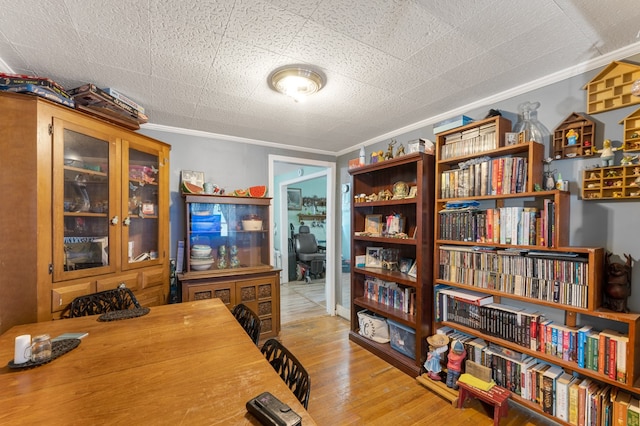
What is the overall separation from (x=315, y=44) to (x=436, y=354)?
92.8 inches

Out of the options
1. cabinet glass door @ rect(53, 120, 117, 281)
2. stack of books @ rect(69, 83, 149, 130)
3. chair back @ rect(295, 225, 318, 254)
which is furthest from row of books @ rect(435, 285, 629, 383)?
chair back @ rect(295, 225, 318, 254)

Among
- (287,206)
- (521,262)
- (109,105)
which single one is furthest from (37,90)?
(287,206)

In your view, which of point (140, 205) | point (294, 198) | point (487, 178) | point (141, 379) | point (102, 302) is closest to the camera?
point (141, 379)

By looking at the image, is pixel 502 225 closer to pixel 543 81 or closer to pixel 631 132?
pixel 631 132

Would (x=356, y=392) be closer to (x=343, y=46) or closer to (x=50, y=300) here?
(x=50, y=300)

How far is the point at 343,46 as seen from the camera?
1.49 meters

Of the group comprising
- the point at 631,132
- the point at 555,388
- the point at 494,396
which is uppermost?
the point at 631,132

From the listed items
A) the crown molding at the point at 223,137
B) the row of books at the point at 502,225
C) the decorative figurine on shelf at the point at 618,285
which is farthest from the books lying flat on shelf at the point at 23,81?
the decorative figurine on shelf at the point at 618,285

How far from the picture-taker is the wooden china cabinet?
4.98ft

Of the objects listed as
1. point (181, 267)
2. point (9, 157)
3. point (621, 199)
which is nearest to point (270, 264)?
point (181, 267)

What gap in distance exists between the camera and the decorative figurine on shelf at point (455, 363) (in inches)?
79.8

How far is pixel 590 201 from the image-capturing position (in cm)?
167

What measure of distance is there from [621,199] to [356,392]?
215 centimetres

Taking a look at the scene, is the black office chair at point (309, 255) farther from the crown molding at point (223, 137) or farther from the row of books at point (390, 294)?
the row of books at point (390, 294)
